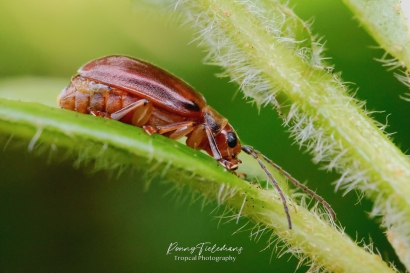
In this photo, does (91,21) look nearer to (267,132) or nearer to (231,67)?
(267,132)

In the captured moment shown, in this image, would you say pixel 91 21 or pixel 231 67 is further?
pixel 91 21

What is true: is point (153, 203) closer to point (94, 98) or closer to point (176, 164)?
point (94, 98)

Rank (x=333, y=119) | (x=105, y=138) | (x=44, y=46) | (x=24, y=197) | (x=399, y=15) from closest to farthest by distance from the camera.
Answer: (x=105, y=138) < (x=399, y=15) < (x=333, y=119) < (x=24, y=197) < (x=44, y=46)

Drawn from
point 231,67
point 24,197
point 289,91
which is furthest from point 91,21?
point 289,91

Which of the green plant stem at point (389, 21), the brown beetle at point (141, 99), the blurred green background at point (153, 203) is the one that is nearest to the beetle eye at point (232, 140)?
the brown beetle at point (141, 99)

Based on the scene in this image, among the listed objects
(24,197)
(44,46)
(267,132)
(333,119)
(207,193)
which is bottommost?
(24,197)
